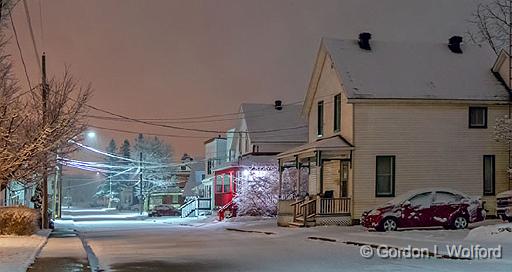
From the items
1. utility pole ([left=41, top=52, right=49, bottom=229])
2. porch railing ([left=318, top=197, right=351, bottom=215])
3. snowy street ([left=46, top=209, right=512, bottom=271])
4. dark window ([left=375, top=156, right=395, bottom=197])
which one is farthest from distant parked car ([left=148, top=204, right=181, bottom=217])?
snowy street ([left=46, top=209, right=512, bottom=271])

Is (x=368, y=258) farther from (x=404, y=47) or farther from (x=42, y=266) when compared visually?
(x=404, y=47)

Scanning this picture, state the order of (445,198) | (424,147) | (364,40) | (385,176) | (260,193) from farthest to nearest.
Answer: (260,193)
(364,40)
(424,147)
(385,176)
(445,198)

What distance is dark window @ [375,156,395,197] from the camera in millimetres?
32094

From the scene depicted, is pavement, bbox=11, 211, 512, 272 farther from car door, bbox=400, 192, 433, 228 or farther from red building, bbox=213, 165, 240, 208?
red building, bbox=213, 165, 240, 208

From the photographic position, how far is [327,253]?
61.6ft

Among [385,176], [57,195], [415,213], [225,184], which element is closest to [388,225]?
[415,213]

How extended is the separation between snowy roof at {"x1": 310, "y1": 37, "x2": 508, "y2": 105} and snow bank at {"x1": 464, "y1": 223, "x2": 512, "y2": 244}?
11542mm

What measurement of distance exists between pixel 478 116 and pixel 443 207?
745cm

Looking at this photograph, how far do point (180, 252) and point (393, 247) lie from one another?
585 centimetres

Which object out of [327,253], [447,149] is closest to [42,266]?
[327,253]

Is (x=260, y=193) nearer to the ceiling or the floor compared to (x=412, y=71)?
nearer to the floor

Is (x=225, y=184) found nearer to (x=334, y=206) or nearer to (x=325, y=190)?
(x=325, y=190)

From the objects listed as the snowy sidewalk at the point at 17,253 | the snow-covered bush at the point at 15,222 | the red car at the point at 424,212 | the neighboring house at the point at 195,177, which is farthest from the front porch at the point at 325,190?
the neighboring house at the point at 195,177

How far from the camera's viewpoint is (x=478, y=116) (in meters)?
33.2
